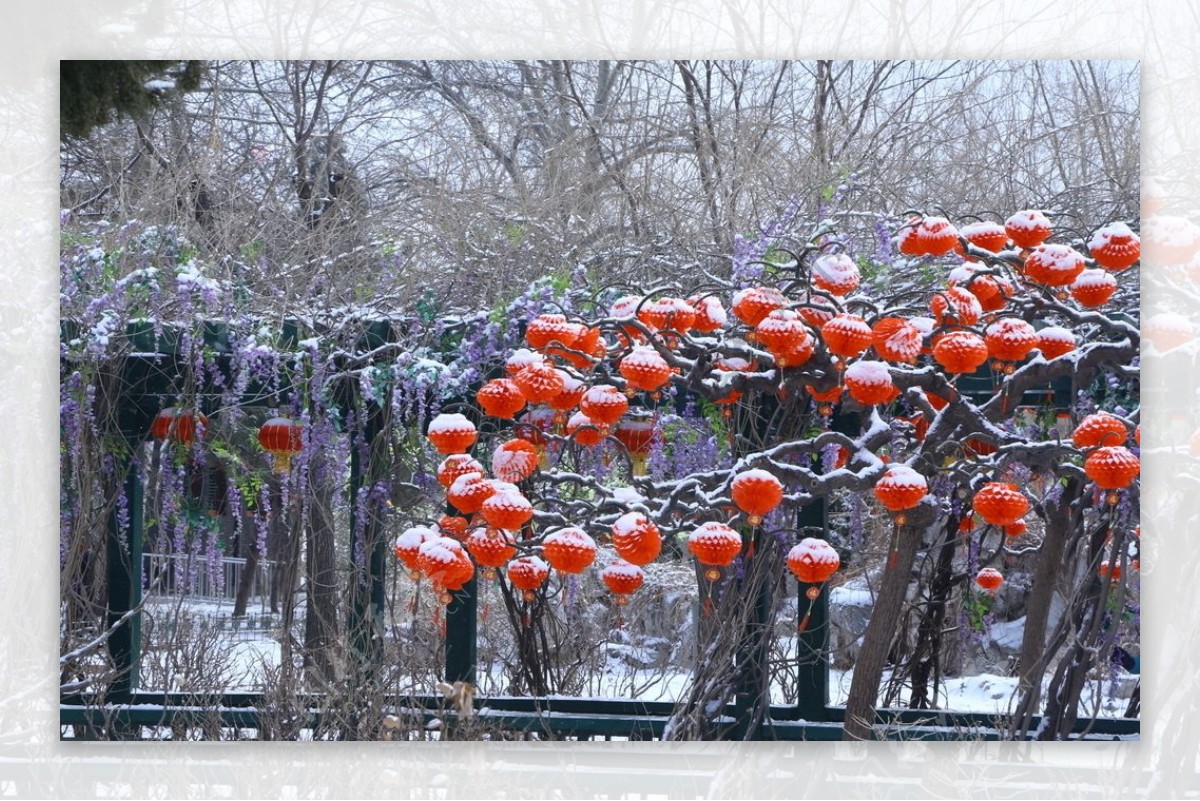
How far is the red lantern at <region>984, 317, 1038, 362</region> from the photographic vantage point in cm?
288

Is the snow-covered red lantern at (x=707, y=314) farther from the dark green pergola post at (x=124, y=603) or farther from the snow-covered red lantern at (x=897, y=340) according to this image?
the dark green pergola post at (x=124, y=603)

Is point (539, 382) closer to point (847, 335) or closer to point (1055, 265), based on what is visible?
point (847, 335)

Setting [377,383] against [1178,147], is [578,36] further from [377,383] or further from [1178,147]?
[1178,147]

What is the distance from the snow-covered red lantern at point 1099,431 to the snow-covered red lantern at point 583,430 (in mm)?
1204

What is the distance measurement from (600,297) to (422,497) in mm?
715

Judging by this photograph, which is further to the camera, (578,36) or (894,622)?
(578,36)

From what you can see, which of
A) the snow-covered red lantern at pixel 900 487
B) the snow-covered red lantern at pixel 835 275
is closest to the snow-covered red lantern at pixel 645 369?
the snow-covered red lantern at pixel 835 275

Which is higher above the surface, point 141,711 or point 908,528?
point 908,528

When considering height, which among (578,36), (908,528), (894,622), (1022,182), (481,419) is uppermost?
(578,36)

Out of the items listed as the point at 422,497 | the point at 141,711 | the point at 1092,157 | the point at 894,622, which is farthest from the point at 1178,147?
the point at 141,711

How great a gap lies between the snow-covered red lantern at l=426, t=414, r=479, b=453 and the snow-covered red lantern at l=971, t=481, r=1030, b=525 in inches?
49.8

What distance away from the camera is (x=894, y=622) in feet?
10.4

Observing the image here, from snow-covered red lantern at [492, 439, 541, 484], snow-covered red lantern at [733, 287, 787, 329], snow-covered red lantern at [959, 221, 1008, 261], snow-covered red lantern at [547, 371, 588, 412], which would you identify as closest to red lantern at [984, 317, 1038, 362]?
snow-covered red lantern at [959, 221, 1008, 261]

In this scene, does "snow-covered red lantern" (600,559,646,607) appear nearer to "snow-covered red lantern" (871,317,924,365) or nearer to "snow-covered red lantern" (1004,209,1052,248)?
"snow-covered red lantern" (871,317,924,365)
